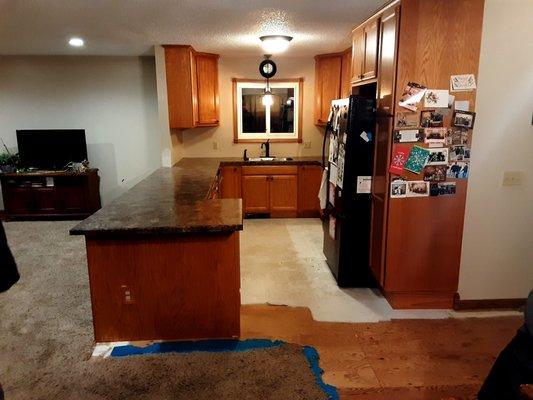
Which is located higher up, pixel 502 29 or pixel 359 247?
pixel 502 29

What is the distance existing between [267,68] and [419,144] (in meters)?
3.35

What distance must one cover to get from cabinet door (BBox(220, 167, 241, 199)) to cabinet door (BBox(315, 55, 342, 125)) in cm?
145

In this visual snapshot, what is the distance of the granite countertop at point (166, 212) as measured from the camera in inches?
89.0

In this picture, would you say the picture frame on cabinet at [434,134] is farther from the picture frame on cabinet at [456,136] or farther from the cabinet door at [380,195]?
the cabinet door at [380,195]

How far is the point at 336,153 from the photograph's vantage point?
3.45 m

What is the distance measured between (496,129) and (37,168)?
5.59 m

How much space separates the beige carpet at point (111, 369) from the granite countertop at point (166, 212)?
2.59 ft

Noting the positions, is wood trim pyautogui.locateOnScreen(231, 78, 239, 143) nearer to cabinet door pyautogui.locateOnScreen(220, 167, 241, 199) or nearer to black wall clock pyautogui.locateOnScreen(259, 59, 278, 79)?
black wall clock pyautogui.locateOnScreen(259, 59, 278, 79)

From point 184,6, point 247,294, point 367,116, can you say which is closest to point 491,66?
point 367,116

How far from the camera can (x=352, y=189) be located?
10.4 ft

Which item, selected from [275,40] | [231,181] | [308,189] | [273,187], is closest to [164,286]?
[275,40]

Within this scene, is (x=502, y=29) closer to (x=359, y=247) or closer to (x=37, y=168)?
(x=359, y=247)

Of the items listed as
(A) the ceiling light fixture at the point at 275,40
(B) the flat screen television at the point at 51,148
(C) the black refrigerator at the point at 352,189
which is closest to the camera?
(C) the black refrigerator at the point at 352,189

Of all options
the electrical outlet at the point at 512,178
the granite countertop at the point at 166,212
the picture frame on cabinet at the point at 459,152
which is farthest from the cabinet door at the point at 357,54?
the granite countertop at the point at 166,212
